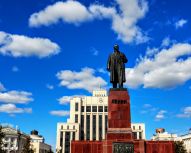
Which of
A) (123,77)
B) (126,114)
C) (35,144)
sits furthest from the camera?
(35,144)

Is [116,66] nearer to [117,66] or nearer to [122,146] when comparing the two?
[117,66]

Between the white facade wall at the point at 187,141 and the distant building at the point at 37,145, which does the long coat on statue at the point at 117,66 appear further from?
the white facade wall at the point at 187,141

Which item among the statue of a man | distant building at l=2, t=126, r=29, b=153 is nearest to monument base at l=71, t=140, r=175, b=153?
the statue of a man

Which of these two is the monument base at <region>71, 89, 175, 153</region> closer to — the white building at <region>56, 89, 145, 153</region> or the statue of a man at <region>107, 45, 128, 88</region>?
the statue of a man at <region>107, 45, 128, 88</region>

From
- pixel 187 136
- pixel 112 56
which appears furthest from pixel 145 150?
pixel 187 136

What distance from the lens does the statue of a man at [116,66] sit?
80.9 ft

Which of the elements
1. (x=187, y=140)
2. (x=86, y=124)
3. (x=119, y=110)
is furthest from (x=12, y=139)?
(x=119, y=110)

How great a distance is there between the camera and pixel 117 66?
24922mm

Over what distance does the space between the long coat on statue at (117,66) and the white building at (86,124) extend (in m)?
89.1

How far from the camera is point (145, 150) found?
22000 mm

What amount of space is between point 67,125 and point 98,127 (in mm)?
11253

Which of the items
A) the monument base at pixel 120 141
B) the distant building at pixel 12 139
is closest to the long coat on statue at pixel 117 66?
the monument base at pixel 120 141

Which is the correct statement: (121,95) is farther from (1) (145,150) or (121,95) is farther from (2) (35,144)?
(2) (35,144)

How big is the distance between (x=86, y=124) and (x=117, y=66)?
9301cm
